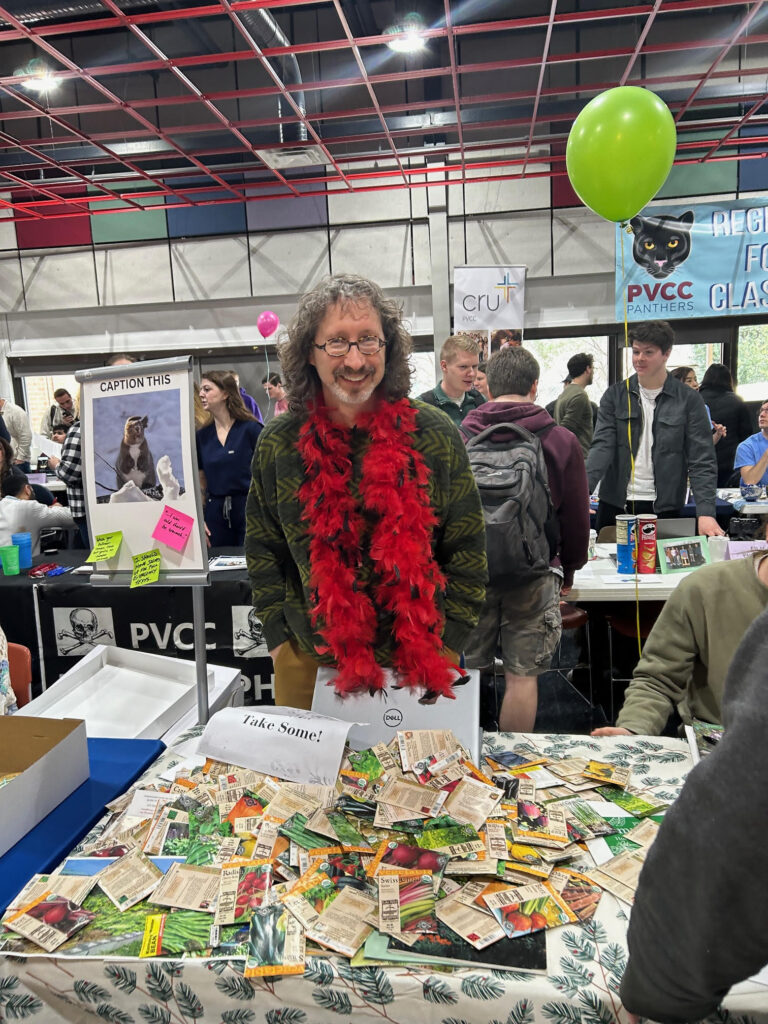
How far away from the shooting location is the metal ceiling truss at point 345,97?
4465 millimetres

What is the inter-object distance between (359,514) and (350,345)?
0.37 m

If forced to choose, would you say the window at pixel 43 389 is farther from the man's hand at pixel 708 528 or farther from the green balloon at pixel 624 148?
the man's hand at pixel 708 528

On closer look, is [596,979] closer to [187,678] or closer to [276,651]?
[276,651]

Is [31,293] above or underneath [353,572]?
above

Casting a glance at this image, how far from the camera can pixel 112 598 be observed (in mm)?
3031

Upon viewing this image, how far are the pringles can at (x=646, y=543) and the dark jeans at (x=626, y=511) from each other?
752mm

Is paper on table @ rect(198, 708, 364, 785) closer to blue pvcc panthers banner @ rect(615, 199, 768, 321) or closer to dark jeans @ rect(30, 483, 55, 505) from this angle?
dark jeans @ rect(30, 483, 55, 505)

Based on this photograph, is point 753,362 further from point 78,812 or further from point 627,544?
point 78,812

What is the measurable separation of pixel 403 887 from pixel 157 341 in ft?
27.6

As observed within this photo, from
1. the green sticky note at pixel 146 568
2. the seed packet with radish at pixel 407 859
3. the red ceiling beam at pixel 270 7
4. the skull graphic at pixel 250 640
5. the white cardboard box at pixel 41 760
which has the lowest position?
the skull graphic at pixel 250 640

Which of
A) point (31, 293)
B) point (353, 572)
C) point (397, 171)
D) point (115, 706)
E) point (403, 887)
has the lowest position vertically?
point (115, 706)

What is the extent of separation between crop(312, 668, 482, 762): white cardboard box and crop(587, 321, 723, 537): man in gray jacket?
86.2 inches

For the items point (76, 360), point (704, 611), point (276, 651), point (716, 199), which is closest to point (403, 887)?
point (276, 651)

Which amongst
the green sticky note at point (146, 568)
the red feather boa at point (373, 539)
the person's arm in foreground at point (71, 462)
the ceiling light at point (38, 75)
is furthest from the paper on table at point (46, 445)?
the red feather boa at point (373, 539)
